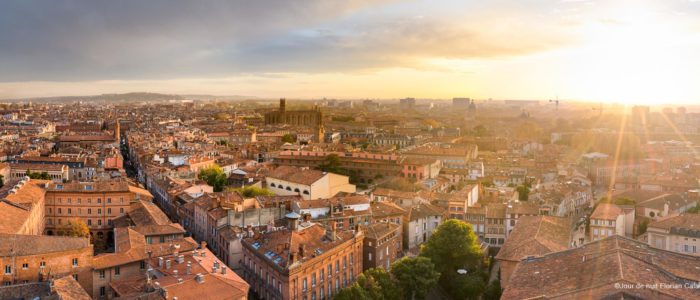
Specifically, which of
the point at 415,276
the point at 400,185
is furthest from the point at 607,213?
the point at 400,185

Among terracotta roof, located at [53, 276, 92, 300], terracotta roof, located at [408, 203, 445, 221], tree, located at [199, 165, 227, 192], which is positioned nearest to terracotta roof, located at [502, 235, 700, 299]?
terracotta roof, located at [53, 276, 92, 300]

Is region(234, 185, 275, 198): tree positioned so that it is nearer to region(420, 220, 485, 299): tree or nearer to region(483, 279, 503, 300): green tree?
region(420, 220, 485, 299): tree

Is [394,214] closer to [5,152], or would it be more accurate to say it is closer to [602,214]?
[602,214]

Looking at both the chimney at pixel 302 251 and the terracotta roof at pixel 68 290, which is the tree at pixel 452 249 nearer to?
the chimney at pixel 302 251

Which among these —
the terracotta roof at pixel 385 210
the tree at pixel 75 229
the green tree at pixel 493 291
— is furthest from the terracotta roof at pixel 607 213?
the tree at pixel 75 229

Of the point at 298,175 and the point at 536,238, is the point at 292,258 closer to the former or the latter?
the point at 536,238

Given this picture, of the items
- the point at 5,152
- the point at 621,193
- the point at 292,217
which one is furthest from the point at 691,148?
the point at 5,152
